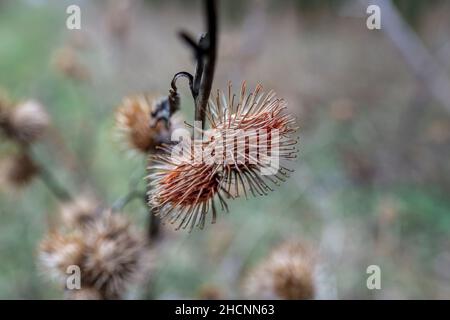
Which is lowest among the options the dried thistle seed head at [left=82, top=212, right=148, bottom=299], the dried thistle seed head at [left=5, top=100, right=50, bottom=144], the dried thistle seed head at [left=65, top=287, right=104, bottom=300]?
the dried thistle seed head at [left=65, top=287, right=104, bottom=300]

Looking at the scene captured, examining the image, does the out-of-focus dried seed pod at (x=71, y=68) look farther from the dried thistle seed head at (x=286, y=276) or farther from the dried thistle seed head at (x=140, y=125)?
the dried thistle seed head at (x=286, y=276)

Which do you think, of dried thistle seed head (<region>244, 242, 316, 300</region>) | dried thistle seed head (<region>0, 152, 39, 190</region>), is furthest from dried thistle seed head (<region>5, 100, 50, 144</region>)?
dried thistle seed head (<region>244, 242, 316, 300</region>)

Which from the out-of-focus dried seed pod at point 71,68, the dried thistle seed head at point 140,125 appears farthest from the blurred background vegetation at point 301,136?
the dried thistle seed head at point 140,125

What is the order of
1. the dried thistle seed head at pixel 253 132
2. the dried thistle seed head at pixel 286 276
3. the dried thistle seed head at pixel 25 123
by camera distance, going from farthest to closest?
the dried thistle seed head at pixel 25 123
the dried thistle seed head at pixel 286 276
the dried thistle seed head at pixel 253 132

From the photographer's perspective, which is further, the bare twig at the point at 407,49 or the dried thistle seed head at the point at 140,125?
the bare twig at the point at 407,49

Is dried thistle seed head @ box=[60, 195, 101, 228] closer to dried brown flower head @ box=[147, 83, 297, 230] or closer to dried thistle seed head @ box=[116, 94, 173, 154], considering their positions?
dried thistle seed head @ box=[116, 94, 173, 154]

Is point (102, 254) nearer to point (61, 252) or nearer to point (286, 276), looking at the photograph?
point (61, 252)
